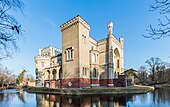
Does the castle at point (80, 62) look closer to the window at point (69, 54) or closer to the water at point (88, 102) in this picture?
the window at point (69, 54)

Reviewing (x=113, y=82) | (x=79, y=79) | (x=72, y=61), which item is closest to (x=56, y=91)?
(x=79, y=79)

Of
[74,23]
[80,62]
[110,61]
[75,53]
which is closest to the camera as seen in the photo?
[80,62]

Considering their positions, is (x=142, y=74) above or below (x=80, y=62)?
below

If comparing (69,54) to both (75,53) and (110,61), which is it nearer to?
(75,53)

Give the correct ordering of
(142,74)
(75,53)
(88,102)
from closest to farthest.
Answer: (88,102) < (75,53) < (142,74)

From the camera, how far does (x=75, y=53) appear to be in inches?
1174

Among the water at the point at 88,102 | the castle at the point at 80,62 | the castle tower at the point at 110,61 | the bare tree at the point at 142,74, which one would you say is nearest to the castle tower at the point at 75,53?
the castle at the point at 80,62

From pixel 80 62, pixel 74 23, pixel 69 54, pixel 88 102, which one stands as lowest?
pixel 88 102

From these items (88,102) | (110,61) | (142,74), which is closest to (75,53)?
(110,61)

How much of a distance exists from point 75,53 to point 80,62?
1.84 m

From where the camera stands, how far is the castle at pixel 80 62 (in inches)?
1172

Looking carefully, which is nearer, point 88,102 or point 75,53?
point 88,102

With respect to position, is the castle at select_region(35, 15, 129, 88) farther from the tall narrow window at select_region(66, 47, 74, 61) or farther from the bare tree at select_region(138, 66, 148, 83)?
the bare tree at select_region(138, 66, 148, 83)

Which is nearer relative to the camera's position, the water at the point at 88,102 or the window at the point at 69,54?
the water at the point at 88,102
